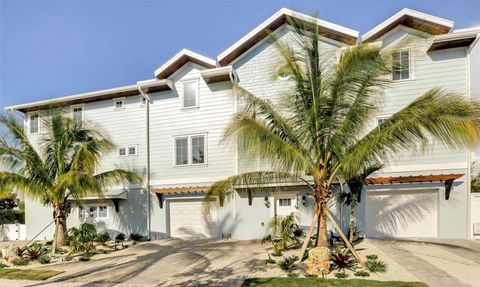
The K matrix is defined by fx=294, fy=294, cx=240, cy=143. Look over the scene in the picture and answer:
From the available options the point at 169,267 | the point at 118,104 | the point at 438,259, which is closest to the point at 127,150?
the point at 118,104

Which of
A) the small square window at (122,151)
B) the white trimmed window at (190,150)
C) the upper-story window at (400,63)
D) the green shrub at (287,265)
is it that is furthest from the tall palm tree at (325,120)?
the small square window at (122,151)

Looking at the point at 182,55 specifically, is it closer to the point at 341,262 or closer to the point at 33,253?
the point at 33,253

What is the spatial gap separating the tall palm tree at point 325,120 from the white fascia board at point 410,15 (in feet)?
15.0

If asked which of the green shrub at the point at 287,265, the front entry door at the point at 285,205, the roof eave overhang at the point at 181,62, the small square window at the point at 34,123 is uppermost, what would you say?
the roof eave overhang at the point at 181,62

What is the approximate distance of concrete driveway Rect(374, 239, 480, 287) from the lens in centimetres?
696

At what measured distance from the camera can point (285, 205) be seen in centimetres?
1334

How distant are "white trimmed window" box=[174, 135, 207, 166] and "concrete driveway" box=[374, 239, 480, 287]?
8339 millimetres

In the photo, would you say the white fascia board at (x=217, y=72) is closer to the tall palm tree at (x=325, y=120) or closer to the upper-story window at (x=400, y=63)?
the tall palm tree at (x=325, y=120)

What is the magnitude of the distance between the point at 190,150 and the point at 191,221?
3.59m

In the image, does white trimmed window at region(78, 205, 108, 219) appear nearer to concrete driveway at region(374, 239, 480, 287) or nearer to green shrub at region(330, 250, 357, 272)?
green shrub at region(330, 250, 357, 272)

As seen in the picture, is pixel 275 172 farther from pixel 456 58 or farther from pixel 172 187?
pixel 456 58

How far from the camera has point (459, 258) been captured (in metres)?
8.70

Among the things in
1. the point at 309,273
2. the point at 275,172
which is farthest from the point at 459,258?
the point at 275,172

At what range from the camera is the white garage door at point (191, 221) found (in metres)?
14.5
